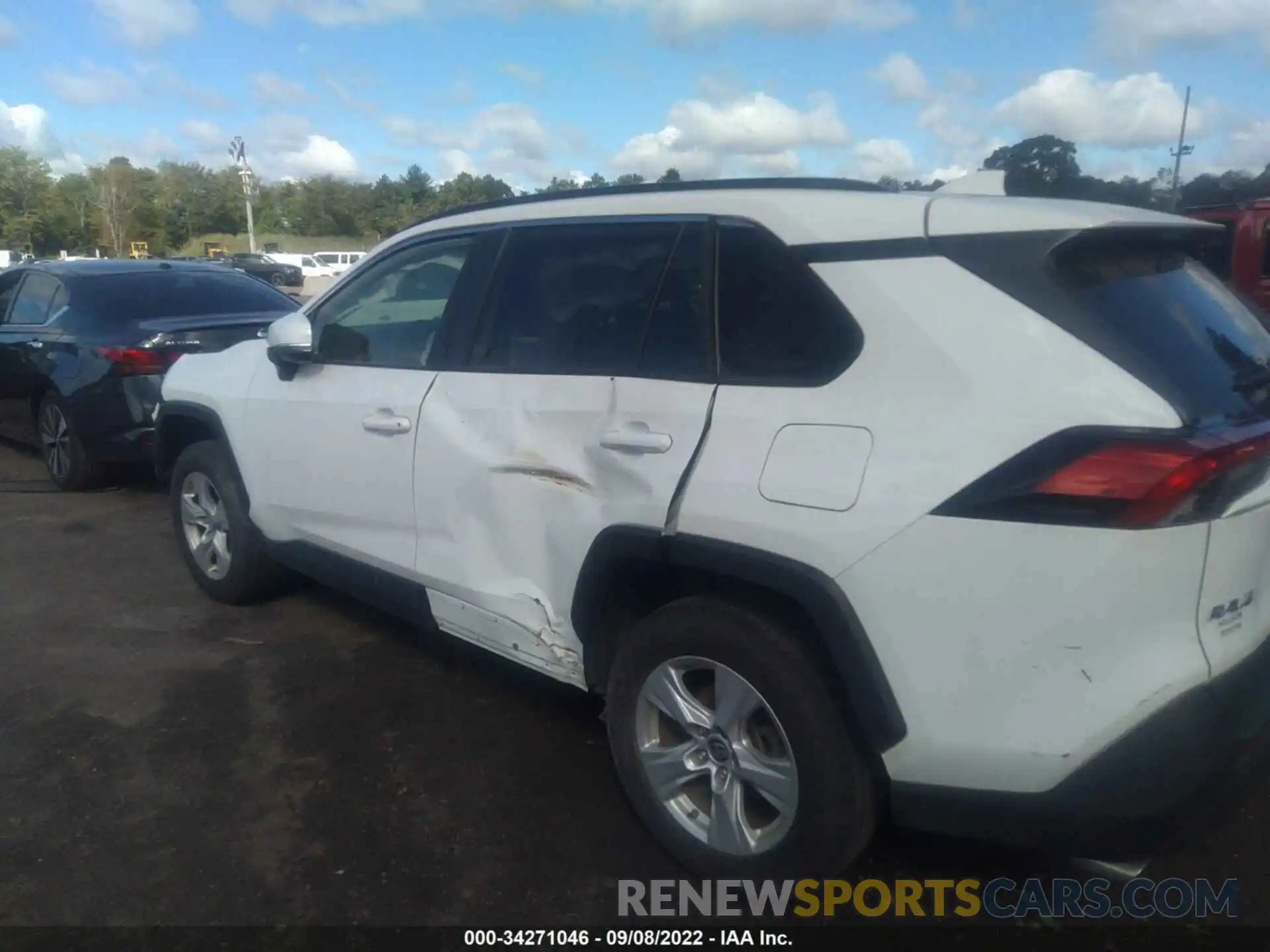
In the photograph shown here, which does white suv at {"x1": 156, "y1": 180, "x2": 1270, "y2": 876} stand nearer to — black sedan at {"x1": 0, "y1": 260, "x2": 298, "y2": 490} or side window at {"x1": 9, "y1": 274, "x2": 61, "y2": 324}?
black sedan at {"x1": 0, "y1": 260, "x2": 298, "y2": 490}

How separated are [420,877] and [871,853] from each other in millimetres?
1269

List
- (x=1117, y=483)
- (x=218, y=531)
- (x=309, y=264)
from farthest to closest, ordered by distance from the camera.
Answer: (x=309, y=264), (x=218, y=531), (x=1117, y=483)

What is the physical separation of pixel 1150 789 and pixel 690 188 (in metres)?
1.98

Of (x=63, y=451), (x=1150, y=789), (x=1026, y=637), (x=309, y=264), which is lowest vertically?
(x=63, y=451)

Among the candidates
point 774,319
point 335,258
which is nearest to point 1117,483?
point 774,319

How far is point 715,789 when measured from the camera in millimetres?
2889

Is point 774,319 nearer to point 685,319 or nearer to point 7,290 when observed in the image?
point 685,319

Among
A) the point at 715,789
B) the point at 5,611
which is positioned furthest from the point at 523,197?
the point at 5,611

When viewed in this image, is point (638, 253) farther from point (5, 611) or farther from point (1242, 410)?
point (5, 611)

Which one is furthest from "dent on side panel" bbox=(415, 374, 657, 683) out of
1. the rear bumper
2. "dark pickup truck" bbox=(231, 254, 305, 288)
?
"dark pickup truck" bbox=(231, 254, 305, 288)

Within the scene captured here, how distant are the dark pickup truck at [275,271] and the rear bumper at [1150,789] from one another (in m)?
37.6

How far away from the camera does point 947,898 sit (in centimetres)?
293

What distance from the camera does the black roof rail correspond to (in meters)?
3.06

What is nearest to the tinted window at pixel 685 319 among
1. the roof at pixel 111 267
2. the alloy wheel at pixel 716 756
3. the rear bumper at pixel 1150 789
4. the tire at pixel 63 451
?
the alloy wheel at pixel 716 756
